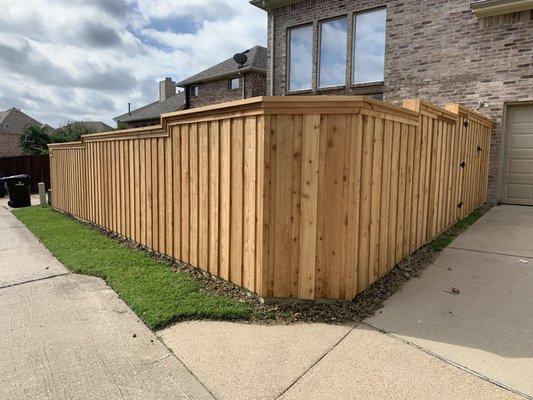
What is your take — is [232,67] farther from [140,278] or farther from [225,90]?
[140,278]

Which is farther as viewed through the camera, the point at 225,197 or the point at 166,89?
the point at 166,89

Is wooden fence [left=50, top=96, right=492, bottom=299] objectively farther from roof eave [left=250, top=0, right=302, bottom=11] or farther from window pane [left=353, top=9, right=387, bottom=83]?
roof eave [left=250, top=0, right=302, bottom=11]

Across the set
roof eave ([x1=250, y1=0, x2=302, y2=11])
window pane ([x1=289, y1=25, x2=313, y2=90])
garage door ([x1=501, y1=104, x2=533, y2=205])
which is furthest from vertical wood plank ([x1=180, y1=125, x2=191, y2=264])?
A: roof eave ([x1=250, y1=0, x2=302, y2=11])

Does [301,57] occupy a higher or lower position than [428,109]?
higher

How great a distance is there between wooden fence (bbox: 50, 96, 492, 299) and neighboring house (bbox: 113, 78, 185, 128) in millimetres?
23443

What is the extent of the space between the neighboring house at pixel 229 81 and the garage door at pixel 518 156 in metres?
13.4

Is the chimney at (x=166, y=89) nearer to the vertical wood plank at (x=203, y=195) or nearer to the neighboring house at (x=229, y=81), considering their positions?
the neighboring house at (x=229, y=81)

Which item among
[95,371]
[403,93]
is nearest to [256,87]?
[403,93]

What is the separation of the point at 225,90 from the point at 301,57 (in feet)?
37.7

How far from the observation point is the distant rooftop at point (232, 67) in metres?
21.4

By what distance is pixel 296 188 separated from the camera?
12.7ft

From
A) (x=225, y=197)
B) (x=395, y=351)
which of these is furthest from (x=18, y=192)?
(x=395, y=351)

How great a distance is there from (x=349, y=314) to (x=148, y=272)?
276 centimetres

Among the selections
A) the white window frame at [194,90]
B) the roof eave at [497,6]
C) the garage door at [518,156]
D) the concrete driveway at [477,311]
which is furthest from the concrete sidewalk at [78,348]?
the white window frame at [194,90]
